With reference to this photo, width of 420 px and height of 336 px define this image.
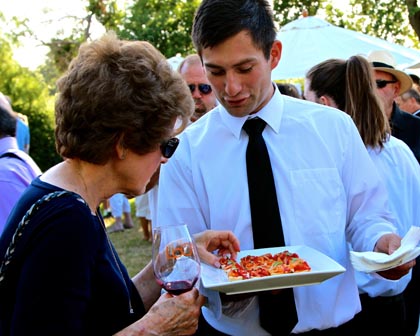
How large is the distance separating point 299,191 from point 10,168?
207 centimetres

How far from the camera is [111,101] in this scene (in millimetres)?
1848

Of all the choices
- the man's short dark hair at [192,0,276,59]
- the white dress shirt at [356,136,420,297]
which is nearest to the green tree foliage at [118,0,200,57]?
the white dress shirt at [356,136,420,297]

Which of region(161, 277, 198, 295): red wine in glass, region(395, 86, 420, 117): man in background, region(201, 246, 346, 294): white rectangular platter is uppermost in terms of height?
region(161, 277, 198, 295): red wine in glass

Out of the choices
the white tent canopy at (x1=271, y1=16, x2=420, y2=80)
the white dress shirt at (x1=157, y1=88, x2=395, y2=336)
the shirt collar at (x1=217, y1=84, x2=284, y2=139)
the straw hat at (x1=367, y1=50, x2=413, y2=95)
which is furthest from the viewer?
the white tent canopy at (x1=271, y1=16, x2=420, y2=80)

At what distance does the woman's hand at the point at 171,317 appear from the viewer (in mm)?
1813

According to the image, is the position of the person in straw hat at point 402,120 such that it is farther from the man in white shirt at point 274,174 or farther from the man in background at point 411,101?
the man in background at point 411,101

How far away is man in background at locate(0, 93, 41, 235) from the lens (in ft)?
11.7

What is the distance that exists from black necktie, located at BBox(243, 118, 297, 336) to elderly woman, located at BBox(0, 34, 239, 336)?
48 cm

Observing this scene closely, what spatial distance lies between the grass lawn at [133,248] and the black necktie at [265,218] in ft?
→ 17.9

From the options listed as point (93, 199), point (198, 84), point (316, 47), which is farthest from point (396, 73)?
point (316, 47)

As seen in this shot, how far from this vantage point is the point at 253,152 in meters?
2.50

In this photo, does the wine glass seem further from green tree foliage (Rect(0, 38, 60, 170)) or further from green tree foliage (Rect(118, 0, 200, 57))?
green tree foliage (Rect(0, 38, 60, 170))

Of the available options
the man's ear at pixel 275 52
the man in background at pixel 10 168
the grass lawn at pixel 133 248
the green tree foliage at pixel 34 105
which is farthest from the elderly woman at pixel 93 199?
the green tree foliage at pixel 34 105

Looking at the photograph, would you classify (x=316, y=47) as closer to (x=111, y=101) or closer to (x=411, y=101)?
(x=411, y=101)
